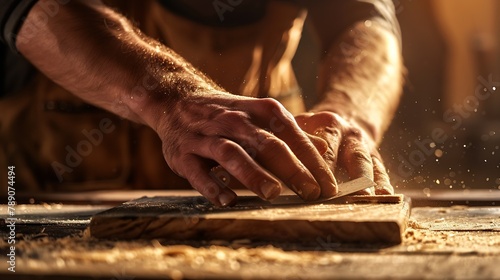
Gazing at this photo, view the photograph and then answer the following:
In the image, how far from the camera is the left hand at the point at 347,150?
67.9 inches

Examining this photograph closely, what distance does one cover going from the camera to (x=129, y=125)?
8.73 ft

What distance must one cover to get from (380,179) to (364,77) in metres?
0.89

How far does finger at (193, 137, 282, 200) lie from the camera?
4.67ft

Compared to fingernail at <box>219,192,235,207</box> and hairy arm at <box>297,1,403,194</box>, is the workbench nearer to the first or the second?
fingernail at <box>219,192,235,207</box>

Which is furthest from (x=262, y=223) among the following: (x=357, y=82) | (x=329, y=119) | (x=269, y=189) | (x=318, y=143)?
(x=357, y=82)

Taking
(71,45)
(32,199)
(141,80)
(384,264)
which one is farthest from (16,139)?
(384,264)

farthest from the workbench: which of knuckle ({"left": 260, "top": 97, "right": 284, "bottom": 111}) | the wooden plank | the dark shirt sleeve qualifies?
the dark shirt sleeve

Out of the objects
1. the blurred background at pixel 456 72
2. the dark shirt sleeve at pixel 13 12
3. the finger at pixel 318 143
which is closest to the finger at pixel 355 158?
the finger at pixel 318 143

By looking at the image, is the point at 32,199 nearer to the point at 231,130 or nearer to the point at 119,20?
the point at 119,20

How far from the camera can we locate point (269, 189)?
4.66ft

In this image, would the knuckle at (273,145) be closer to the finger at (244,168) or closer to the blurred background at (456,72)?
the finger at (244,168)

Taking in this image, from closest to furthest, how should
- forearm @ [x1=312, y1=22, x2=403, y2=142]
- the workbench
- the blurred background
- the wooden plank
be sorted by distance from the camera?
1. the workbench
2. the wooden plank
3. forearm @ [x1=312, y1=22, x2=403, y2=142]
4. the blurred background

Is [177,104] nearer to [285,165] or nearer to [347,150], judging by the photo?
[285,165]

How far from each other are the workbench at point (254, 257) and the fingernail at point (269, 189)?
0.17 m
